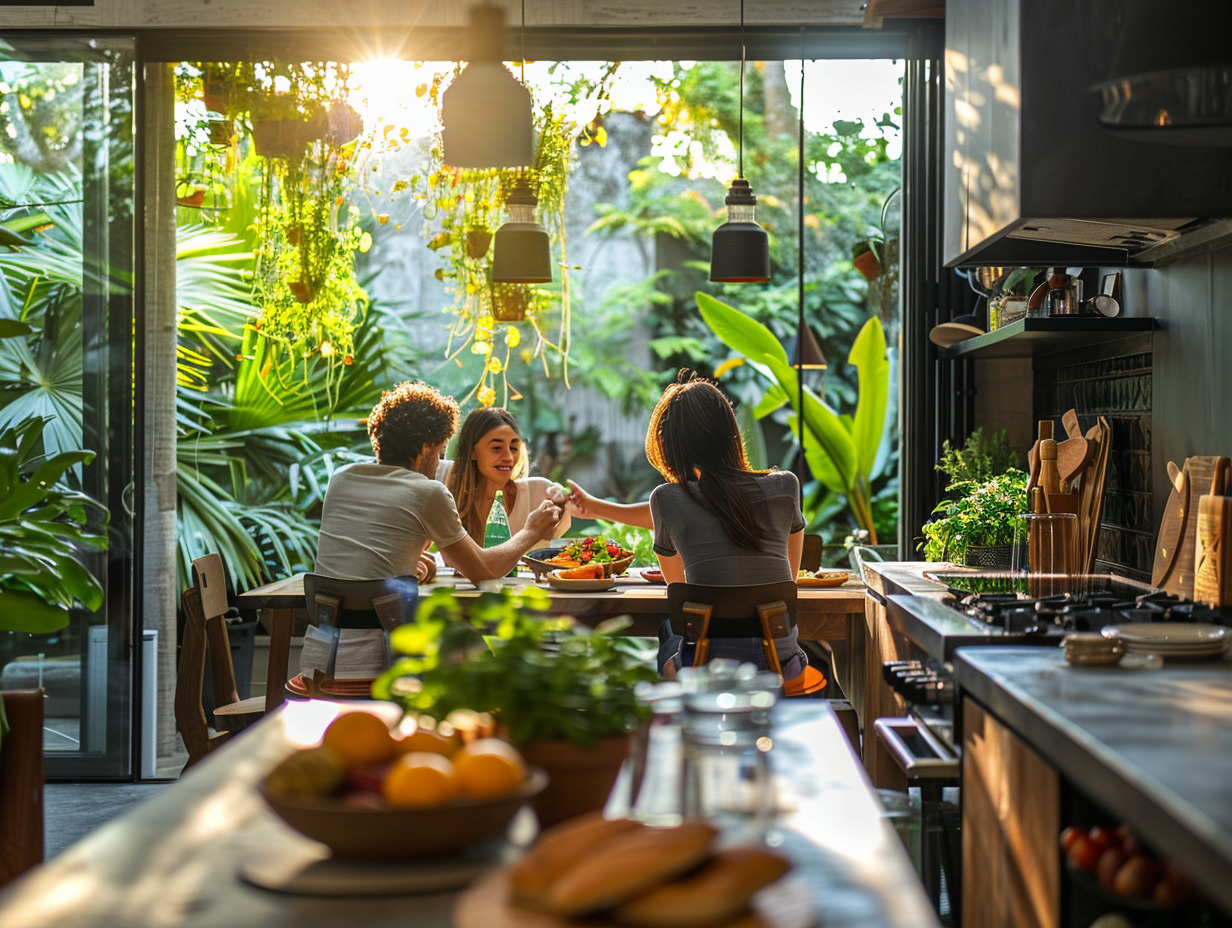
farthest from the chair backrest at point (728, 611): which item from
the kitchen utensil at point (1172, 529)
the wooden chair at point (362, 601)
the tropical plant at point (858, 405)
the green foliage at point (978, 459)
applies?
the tropical plant at point (858, 405)

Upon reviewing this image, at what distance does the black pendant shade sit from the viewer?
13.0 ft

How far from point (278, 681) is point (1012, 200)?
250 cm

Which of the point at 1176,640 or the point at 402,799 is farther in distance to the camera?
the point at 1176,640

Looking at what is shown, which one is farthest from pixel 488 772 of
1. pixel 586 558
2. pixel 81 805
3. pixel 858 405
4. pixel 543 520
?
pixel 858 405

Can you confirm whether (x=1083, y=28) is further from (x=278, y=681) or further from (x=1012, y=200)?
(x=278, y=681)

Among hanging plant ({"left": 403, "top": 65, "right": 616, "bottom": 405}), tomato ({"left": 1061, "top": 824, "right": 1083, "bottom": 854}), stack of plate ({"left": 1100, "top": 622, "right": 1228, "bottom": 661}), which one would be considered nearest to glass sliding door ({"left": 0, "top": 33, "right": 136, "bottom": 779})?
hanging plant ({"left": 403, "top": 65, "right": 616, "bottom": 405})

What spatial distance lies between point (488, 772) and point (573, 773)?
0.47ft

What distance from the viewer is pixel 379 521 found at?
3.34m

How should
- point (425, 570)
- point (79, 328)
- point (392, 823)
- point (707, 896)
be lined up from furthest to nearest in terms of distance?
point (79, 328), point (425, 570), point (392, 823), point (707, 896)

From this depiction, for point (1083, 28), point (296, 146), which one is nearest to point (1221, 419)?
point (1083, 28)

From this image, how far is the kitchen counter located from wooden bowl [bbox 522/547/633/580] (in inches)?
71.7

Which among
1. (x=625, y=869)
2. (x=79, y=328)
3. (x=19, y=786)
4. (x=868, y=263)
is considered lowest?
(x=19, y=786)

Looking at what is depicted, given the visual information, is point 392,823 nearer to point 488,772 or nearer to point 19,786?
point 488,772

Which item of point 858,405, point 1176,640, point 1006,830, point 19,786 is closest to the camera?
point 1006,830
